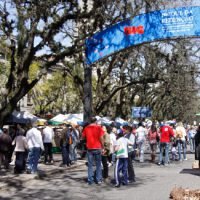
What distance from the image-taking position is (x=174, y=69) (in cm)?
3089

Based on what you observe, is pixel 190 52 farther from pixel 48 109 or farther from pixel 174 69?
pixel 48 109

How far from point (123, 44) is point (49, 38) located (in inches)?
213

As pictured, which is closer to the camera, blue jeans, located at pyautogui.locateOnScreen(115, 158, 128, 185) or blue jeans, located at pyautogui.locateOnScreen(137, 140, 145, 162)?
blue jeans, located at pyautogui.locateOnScreen(115, 158, 128, 185)

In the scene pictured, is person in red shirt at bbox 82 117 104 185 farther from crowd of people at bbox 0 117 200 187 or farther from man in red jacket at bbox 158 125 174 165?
man in red jacket at bbox 158 125 174 165

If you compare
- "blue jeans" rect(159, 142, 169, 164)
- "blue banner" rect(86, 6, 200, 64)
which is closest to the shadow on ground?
"blue jeans" rect(159, 142, 169, 164)

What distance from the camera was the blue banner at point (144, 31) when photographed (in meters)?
20.2

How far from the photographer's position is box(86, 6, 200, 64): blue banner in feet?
66.2

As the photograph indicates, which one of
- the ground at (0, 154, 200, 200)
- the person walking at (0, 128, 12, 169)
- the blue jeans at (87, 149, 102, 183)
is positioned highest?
the person walking at (0, 128, 12, 169)

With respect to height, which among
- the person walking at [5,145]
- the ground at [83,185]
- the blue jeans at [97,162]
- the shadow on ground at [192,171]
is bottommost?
the ground at [83,185]

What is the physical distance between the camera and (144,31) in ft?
68.7

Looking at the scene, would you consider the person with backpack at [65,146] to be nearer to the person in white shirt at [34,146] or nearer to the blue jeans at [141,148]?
the person in white shirt at [34,146]

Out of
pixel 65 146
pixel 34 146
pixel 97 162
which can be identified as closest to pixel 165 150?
pixel 65 146

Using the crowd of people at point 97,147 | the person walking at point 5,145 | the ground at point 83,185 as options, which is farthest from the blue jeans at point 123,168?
the person walking at point 5,145

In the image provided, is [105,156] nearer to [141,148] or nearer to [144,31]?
[141,148]
